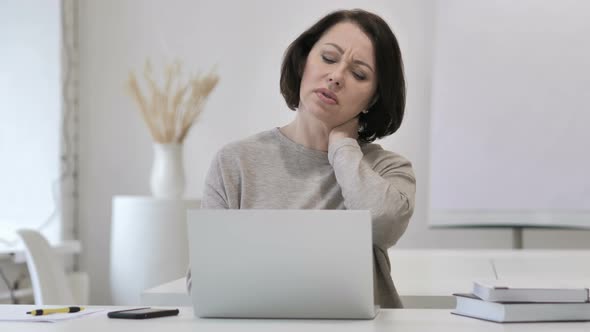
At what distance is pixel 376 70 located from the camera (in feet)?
6.07

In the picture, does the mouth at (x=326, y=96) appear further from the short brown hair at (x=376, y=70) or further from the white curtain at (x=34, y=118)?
the white curtain at (x=34, y=118)

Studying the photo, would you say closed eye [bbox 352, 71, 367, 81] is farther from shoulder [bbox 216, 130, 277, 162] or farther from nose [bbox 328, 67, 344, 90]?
shoulder [bbox 216, 130, 277, 162]

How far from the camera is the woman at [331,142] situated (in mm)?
1761

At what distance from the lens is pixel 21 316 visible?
1325mm

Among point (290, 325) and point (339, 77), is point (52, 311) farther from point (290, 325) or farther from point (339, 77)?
point (339, 77)

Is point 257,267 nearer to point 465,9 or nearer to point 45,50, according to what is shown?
point 465,9

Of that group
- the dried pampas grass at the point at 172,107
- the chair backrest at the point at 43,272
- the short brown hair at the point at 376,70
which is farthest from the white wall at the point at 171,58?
the short brown hair at the point at 376,70

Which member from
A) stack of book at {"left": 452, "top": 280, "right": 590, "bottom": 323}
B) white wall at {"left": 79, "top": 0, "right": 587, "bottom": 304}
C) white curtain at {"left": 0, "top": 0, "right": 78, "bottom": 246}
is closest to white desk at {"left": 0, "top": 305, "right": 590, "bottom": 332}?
stack of book at {"left": 452, "top": 280, "right": 590, "bottom": 323}

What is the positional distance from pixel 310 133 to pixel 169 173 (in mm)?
1930

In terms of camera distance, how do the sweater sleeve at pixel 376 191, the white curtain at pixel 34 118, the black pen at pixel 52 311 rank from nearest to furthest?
the black pen at pixel 52 311
the sweater sleeve at pixel 376 191
the white curtain at pixel 34 118

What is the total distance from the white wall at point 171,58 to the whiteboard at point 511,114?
14.3 inches

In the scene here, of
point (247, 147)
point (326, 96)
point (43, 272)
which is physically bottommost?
point (43, 272)

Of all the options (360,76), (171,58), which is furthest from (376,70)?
(171,58)

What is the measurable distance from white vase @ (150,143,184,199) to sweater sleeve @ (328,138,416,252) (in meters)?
2.03
